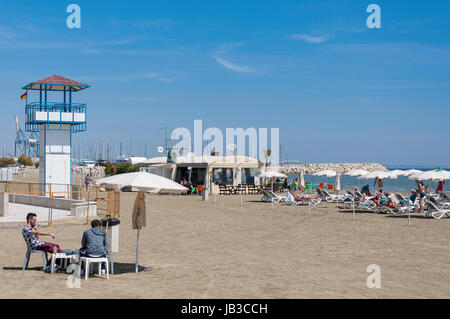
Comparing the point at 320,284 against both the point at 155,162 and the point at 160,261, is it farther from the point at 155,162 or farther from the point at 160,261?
the point at 155,162

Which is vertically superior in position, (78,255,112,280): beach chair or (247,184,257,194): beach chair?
(247,184,257,194): beach chair

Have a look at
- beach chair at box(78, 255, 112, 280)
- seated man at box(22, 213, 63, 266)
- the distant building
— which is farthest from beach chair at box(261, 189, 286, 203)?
beach chair at box(78, 255, 112, 280)

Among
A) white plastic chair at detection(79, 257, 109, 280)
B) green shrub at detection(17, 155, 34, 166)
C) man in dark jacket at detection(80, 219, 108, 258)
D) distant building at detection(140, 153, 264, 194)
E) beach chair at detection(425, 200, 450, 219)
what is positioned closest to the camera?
white plastic chair at detection(79, 257, 109, 280)

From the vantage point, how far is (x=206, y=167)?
31.8 metres

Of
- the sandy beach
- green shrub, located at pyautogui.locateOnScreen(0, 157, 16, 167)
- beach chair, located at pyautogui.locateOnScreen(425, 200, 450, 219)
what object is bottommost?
the sandy beach

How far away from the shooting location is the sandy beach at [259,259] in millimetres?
7102

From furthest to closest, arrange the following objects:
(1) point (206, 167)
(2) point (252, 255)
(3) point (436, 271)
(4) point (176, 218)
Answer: (1) point (206, 167), (4) point (176, 218), (2) point (252, 255), (3) point (436, 271)

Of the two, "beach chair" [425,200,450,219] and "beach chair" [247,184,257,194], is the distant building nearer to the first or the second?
"beach chair" [247,184,257,194]

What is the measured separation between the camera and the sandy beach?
7.10m

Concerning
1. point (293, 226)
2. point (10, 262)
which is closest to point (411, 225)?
point (293, 226)

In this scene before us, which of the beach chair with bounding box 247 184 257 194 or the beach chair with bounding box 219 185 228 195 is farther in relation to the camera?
the beach chair with bounding box 247 184 257 194

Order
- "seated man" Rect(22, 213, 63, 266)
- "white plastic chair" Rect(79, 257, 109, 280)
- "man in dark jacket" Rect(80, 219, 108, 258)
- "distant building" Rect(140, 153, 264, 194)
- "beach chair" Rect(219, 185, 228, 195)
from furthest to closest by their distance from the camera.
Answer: "distant building" Rect(140, 153, 264, 194)
"beach chair" Rect(219, 185, 228, 195)
"seated man" Rect(22, 213, 63, 266)
"man in dark jacket" Rect(80, 219, 108, 258)
"white plastic chair" Rect(79, 257, 109, 280)
